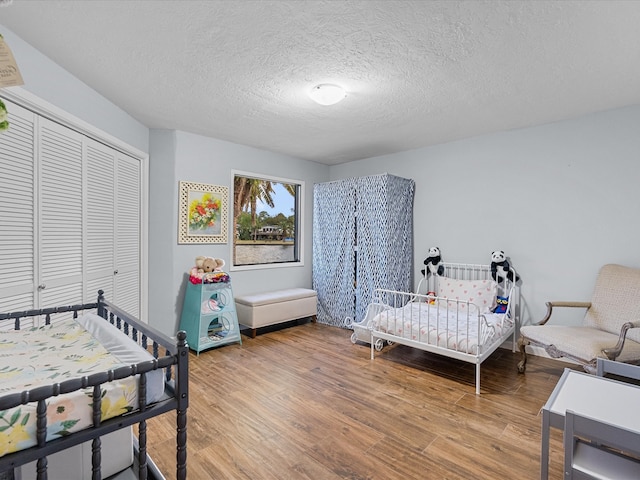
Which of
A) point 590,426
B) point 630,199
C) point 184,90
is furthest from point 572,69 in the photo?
point 184,90

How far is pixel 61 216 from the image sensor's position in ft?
7.95

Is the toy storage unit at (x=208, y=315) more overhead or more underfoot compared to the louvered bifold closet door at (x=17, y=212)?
more underfoot

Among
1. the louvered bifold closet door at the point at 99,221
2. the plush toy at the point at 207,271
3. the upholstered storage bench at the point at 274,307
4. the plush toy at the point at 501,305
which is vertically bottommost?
the upholstered storage bench at the point at 274,307

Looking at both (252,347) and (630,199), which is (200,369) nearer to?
(252,347)

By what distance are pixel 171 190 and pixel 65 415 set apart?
2995mm

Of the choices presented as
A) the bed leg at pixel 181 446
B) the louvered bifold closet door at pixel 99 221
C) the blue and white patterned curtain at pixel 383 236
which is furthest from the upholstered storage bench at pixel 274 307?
the bed leg at pixel 181 446

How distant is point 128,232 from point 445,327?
328cm

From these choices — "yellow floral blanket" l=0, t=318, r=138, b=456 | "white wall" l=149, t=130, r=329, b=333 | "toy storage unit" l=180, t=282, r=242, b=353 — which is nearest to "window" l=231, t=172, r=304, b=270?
"white wall" l=149, t=130, r=329, b=333

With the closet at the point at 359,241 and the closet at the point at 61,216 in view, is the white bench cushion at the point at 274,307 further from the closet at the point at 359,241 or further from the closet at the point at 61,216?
the closet at the point at 61,216

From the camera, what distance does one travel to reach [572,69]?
7.36 feet

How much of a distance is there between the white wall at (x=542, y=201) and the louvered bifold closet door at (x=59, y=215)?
12.2 ft

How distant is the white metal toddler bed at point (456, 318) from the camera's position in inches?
110

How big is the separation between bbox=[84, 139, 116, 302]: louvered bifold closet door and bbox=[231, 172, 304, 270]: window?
4.77 ft

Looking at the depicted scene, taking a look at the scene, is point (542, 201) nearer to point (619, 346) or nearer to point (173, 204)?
point (619, 346)
